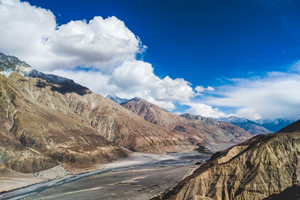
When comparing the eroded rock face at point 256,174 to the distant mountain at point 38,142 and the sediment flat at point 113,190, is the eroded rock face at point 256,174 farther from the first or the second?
the distant mountain at point 38,142

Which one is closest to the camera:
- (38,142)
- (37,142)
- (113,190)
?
(113,190)

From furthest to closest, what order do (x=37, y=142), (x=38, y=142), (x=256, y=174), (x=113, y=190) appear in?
(x=38, y=142) < (x=37, y=142) < (x=113, y=190) < (x=256, y=174)

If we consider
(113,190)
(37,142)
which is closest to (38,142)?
(37,142)

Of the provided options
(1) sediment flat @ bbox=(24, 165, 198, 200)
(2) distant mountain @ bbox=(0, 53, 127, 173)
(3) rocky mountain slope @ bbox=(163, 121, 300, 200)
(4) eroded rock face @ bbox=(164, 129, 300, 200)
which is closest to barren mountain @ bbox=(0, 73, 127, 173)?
(2) distant mountain @ bbox=(0, 53, 127, 173)

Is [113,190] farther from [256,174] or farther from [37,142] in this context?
[37,142]

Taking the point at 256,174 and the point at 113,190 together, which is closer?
the point at 256,174

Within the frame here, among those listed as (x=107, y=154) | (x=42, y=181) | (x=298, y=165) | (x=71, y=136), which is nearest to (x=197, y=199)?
(x=298, y=165)

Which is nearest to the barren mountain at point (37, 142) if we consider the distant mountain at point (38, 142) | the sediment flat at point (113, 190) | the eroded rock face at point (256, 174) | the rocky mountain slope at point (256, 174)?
the distant mountain at point (38, 142)

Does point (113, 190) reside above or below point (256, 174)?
below
